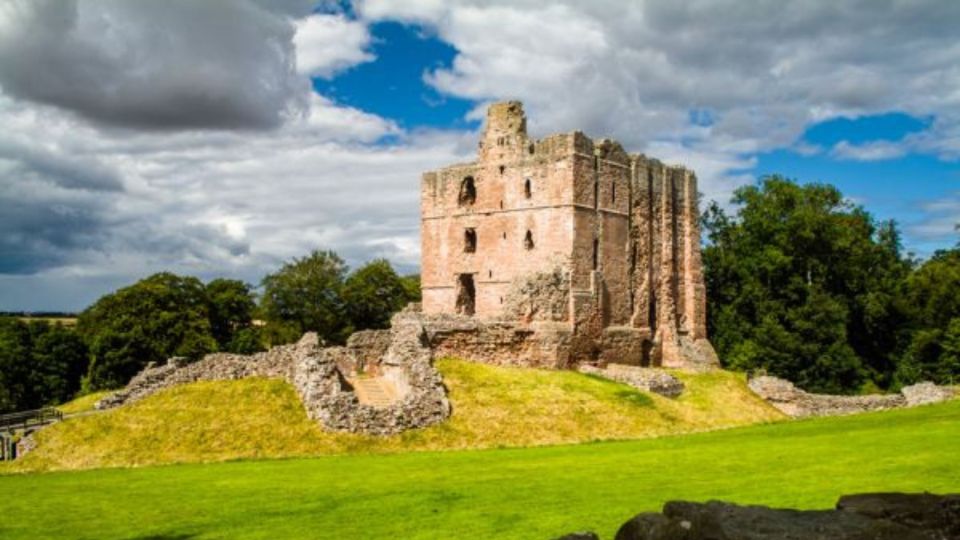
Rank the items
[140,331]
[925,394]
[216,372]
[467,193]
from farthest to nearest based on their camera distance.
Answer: [140,331] → [467,193] → [925,394] → [216,372]

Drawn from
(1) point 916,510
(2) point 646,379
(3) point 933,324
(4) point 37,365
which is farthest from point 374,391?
(4) point 37,365

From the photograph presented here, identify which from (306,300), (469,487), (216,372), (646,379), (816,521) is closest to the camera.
Answer: (816,521)

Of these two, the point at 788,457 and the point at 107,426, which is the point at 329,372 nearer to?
the point at 107,426

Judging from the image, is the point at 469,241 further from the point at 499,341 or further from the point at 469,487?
the point at 469,487

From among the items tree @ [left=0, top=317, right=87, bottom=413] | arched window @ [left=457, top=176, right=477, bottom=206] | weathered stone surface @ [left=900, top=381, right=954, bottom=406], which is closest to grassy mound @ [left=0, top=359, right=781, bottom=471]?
weathered stone surface @ [left=900, top=381, right=954, bottom=406]

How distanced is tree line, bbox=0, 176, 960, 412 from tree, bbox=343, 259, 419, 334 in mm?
6437

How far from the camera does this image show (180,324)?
6056 cm

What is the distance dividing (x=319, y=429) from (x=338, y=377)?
3.85m

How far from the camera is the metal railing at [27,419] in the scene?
28.8 m

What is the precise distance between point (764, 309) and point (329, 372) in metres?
33.9

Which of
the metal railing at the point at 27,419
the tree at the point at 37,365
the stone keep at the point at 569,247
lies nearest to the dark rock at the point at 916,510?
the metal railing at the point at 27,419

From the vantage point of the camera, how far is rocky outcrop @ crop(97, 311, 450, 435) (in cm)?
2673

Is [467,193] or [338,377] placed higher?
[467,193]

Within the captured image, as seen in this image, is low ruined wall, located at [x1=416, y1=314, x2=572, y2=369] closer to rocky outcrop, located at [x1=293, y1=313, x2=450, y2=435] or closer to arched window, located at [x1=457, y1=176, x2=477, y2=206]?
rocky outcrop, located at [x1=293, y1=313, x2=450, y2=435]
